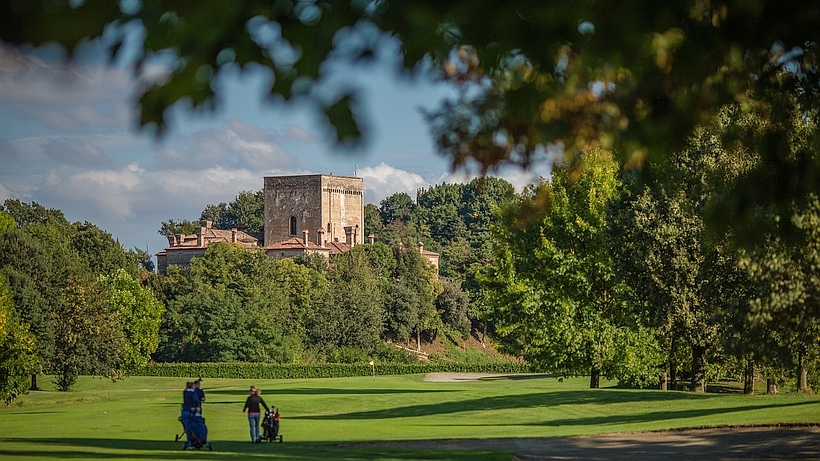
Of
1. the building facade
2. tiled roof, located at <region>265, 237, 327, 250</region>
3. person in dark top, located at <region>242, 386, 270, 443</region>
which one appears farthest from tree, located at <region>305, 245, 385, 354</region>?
person in dark top, located at <region>242, 386, 270, 443</region>

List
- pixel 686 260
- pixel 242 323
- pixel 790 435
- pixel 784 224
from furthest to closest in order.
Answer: pixel 242 323 → pixel 686 260 → pixel 790 435 → pixel 784 224

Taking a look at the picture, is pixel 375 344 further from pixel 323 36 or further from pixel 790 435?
pixel 323 36

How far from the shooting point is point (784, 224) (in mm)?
9109

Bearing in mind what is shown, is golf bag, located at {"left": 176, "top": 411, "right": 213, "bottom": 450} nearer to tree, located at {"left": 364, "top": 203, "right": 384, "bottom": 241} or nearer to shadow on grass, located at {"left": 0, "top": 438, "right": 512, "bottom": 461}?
shadow on grass, located at {"left": 0, "top": 438, "right": 512, "bottom": 461}

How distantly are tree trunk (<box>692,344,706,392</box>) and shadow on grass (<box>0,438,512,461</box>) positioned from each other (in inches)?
686

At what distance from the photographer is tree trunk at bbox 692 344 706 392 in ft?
119

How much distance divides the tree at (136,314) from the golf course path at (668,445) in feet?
195

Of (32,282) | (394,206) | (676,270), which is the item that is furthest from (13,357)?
(394,206)

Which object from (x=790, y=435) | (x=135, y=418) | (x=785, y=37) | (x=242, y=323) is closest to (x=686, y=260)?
(x=790, y=435)

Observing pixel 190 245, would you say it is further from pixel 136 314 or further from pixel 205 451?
pixel 205 451

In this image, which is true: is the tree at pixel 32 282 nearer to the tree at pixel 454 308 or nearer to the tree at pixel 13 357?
the tree at pixel 13 357

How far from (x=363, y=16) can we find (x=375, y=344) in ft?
305

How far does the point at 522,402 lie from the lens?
3669cm

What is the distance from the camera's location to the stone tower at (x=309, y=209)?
144 meters
